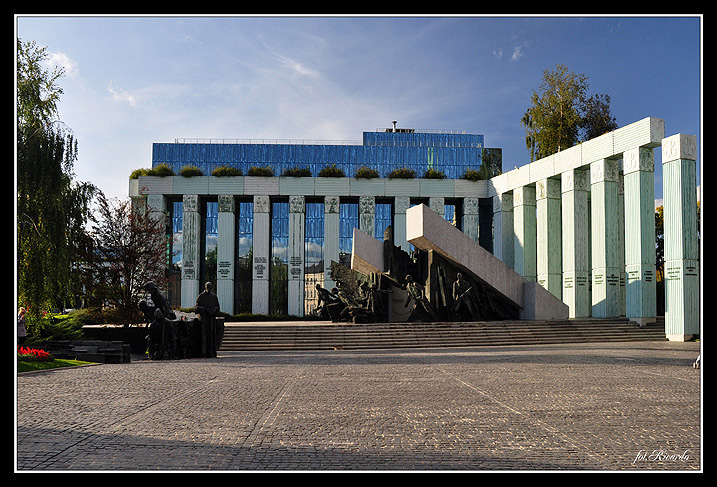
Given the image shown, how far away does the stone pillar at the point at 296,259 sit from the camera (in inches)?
1517

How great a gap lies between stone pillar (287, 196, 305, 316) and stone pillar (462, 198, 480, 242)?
1044cm

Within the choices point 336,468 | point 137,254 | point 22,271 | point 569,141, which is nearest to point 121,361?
point 22,271

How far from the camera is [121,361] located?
549 inches

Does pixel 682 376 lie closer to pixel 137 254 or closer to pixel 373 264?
pixel 373 264

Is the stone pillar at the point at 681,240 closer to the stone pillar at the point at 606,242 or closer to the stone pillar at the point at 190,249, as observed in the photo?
the stone pillar at the point at 606,242

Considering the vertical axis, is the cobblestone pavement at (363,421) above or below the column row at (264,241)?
below

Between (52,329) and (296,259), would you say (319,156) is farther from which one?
(52,329)

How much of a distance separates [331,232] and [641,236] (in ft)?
63.1

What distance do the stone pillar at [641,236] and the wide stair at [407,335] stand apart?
8.29 ft

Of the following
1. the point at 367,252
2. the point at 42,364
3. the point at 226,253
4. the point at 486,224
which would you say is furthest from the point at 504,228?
the point at 42,364

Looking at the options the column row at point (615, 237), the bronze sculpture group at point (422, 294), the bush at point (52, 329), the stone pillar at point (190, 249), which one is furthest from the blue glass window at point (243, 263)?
the bush at point (52, 329)

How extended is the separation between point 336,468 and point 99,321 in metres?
24.4

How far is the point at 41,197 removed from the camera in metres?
14.6

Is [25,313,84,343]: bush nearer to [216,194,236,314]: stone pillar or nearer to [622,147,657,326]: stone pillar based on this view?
[216,194,236,314]: stone pillar
